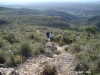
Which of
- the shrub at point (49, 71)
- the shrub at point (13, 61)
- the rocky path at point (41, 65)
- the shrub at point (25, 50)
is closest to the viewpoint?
the shrub at point (49, 71)

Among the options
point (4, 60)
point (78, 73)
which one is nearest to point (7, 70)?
point (4, 60)

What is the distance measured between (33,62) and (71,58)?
1.90 metres

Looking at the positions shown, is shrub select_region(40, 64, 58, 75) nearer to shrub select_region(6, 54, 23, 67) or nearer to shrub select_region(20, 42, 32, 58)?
shrub select_region(6, 54, 23, 67)

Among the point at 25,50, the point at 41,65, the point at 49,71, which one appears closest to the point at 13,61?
the point at 41,65

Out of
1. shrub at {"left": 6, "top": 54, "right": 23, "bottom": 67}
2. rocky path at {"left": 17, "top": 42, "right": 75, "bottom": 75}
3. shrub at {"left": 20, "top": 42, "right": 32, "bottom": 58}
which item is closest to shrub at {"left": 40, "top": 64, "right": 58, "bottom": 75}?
rocky path at {"left": 17, "top": 42, "right": 75, "bottom": 75}

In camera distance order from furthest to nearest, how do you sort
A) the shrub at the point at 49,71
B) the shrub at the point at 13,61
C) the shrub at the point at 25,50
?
the shrub at the point at 25,50
the shrub at the point at 13,61
the shrub at the point at 49,71

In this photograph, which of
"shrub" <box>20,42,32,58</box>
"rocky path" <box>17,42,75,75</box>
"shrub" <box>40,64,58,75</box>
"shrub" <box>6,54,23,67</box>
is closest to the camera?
"shrub" <box>40,64,58,75</box>

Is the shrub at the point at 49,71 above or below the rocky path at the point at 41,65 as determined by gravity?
above

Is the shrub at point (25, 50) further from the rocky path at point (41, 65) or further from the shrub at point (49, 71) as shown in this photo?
the shrub at point (49, 71)

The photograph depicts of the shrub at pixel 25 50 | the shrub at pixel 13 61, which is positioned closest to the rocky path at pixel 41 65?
the shrub at pixel 13 61

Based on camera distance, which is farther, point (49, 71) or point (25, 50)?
point (25, 50)

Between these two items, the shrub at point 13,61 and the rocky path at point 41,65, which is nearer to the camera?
the rocky path at point 41,65

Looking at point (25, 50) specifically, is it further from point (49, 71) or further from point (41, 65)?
point (49, 71)

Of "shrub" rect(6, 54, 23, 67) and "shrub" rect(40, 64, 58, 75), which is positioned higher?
"shrub" rect(40, 64, 58, 75)
